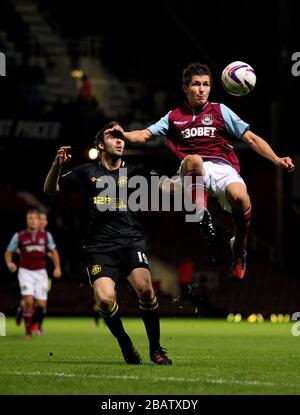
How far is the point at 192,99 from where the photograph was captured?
9797 millimetres

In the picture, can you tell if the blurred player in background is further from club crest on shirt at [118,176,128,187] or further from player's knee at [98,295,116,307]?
player's knee at [98,295,116,307]

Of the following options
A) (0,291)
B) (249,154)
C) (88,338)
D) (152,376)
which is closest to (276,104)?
(249,154)

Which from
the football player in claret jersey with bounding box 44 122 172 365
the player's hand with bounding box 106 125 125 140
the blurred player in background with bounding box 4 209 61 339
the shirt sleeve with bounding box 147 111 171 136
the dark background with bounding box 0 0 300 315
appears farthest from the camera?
the dark background with bounding box 0 0 300 315

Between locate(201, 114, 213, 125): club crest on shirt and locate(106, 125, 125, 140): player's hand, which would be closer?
locate(106, 125, 125, 140): player's hand

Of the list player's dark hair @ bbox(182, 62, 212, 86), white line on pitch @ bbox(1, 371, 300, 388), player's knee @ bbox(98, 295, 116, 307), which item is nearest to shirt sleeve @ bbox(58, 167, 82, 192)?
player's knee @ bbox(98, 295, 116, 307)

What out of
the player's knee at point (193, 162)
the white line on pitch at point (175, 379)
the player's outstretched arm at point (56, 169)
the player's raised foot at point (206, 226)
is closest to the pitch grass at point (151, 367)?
the white line on pitch at point (175, 379)

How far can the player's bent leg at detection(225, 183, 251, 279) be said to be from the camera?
31.5ft

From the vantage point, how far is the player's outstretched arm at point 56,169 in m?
9.14

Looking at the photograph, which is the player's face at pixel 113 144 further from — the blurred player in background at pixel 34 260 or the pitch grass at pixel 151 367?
the blurred player in background at pixel 34 260

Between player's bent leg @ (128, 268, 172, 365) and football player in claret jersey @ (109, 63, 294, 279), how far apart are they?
2.74 feet

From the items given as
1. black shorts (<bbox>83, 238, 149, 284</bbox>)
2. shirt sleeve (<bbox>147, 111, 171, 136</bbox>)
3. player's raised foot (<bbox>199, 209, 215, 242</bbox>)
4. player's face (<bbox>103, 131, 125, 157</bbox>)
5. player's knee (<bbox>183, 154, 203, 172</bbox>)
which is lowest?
black shorts (<bbox>83, 238, 149, 284</bbox>)

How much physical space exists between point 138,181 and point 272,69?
18699 mm

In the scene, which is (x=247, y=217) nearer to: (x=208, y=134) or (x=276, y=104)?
(x=208, y=134)

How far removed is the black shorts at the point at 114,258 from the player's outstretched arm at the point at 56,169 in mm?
682
